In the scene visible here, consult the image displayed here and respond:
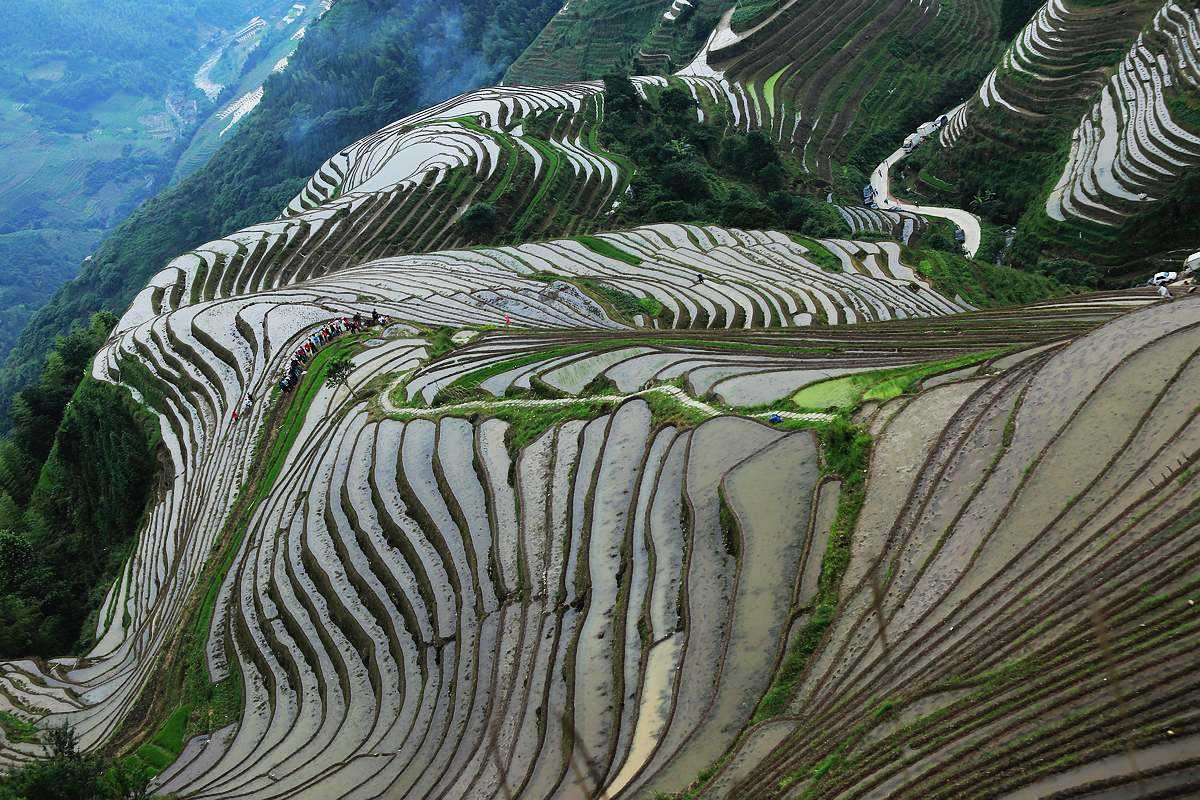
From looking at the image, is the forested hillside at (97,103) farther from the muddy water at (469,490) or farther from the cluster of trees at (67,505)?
the muddy water at (469,490)

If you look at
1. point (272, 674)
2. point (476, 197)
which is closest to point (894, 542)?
point (272, 674)

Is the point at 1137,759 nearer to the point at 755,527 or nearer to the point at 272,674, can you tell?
the point at 755,527

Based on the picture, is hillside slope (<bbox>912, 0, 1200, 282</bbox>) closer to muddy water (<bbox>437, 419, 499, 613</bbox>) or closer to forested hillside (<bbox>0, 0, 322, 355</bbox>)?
muddy water (<bbox>437, 419, 499, 613</bbox>)

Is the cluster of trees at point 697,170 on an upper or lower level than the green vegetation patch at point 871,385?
upper

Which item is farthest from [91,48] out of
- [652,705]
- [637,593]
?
[652,705]

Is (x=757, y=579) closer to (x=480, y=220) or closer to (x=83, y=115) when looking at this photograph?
(x=480, y=220)

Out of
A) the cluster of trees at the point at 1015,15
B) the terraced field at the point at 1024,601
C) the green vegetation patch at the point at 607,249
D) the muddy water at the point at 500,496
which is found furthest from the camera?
the cluster of trees at the point at 1015,15

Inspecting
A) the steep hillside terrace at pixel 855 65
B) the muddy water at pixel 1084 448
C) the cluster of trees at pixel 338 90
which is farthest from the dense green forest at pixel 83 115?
the muddy water at pixel 1084 448
